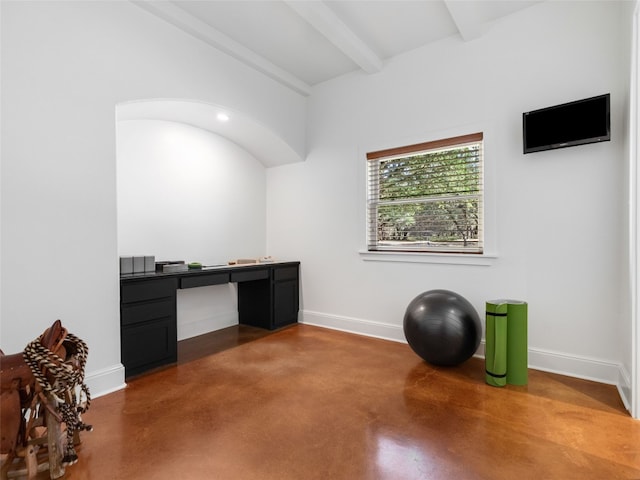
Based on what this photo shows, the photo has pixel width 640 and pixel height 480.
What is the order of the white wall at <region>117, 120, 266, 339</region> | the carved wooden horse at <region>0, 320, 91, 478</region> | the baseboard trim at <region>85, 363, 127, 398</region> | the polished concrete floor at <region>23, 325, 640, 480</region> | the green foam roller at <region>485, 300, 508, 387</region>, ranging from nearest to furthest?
the carved wooden horse at <region>0, 320, 91, 478</region>, the polished concrete floor at <region>23, 325, 640, 480</region>, the baseboard trim at <region>85, 363, 127, 398</region>, the green foam roller at <region>485, 300, 508, 387</region>, the white wall at <region>117, 120, 266, 339</region>

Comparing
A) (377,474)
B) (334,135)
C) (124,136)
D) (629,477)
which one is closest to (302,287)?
(334,135)

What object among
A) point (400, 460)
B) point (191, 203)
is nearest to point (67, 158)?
point (191, 203)

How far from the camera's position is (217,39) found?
348 cm

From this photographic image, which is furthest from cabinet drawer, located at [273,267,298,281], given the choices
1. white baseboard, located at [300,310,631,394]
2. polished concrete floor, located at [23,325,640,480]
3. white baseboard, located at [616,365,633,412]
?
white baseboard, located at [616,365,633,412]

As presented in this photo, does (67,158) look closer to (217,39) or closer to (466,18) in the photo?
(217,39)

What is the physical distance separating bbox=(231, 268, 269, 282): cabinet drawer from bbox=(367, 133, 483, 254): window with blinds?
4.60 feet

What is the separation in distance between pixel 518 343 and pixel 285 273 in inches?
112

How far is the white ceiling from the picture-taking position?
3.04m

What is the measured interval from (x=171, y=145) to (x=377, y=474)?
154 inches

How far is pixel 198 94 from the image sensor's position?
345 cm

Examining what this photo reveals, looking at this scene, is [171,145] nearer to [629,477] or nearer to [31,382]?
[31,382]

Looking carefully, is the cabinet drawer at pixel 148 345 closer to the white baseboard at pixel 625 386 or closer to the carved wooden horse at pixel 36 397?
the carved wooden horse at pixel 36 397

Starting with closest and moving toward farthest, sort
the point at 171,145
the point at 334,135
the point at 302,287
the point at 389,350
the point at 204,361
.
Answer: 1. the point at 204,361
2. the point at 389,350
3. the point at 171,145
4. the point at 334,135
5. the point at 302,287

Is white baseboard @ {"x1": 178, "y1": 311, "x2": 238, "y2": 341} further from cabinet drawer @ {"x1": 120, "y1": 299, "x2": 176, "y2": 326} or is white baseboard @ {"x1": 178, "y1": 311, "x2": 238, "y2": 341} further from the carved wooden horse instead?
the carved wooden horse
